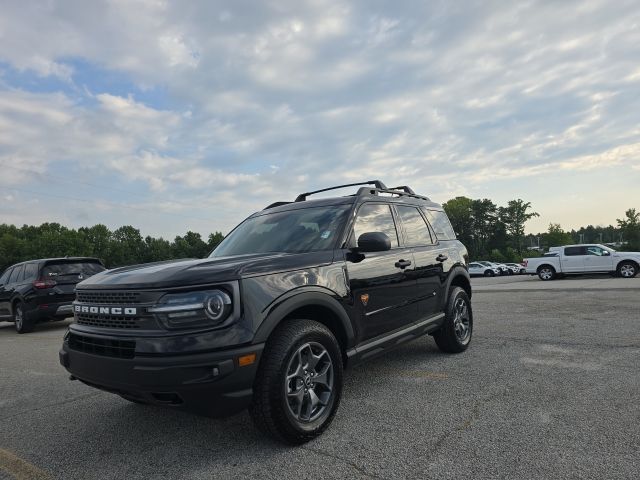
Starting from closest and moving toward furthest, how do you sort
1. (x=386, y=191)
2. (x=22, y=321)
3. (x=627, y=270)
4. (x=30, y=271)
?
(x=386, y=191) < (x=22, y=321) < (x=30, y=271) < (x=627, y=270)

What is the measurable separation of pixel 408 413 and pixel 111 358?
223 centimetres

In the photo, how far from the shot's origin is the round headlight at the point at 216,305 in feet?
9.04

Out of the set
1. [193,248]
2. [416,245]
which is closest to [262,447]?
[416,245]

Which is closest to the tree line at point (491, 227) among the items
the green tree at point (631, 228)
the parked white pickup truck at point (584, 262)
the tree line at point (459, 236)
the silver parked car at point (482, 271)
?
the tree line at point (459, 236)

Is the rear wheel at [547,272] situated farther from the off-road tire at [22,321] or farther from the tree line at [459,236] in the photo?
the tree line at [459,236]

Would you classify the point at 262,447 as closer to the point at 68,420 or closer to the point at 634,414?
the point at 68,420

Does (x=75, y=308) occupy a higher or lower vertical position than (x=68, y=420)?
higher

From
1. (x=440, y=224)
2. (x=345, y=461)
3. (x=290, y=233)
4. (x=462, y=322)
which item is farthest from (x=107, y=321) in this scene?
(x=462, y=322)

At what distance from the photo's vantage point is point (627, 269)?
1906 centimetres

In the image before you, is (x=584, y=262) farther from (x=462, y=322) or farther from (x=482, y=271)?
(x=482, y=271)

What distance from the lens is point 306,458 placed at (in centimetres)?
286

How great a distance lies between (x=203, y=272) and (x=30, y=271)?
9.47m

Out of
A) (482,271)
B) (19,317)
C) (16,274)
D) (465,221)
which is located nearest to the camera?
(19,317)

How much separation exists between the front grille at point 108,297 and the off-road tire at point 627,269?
70.6 ft
